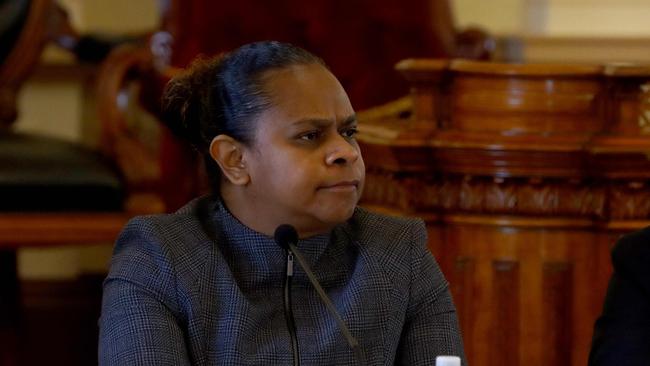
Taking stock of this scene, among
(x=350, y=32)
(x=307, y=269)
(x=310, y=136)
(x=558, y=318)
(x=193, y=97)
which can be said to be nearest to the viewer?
(x=307, y=269)

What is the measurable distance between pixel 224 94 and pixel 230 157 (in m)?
0.09

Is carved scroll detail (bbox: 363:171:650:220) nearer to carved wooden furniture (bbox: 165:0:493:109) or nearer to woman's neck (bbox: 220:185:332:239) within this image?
woman's neck (bbox: 220:185:332:239)

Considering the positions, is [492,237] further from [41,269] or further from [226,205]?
[41,269]

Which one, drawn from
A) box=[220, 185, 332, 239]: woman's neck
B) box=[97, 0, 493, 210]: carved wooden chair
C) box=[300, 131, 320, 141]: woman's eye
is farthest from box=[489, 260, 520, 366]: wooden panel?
box=[97, 0, 493, 210]: carved wooden chair

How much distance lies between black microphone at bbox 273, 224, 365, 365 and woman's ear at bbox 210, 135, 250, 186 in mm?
129

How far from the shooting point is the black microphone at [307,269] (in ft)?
5.92

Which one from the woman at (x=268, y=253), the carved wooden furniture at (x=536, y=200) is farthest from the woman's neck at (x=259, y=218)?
the carved wooden furniture at (x=536, y=200)

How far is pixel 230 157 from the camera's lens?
2.02m

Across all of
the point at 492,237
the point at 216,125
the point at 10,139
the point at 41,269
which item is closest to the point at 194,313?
the point at 216,125

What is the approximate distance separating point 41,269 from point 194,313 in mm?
2912

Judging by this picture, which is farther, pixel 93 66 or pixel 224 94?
pixel 93 66

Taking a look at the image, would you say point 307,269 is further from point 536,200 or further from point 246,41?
point 246,41

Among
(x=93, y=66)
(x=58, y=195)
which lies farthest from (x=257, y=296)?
(x=93, y=66)

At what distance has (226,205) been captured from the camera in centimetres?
207
